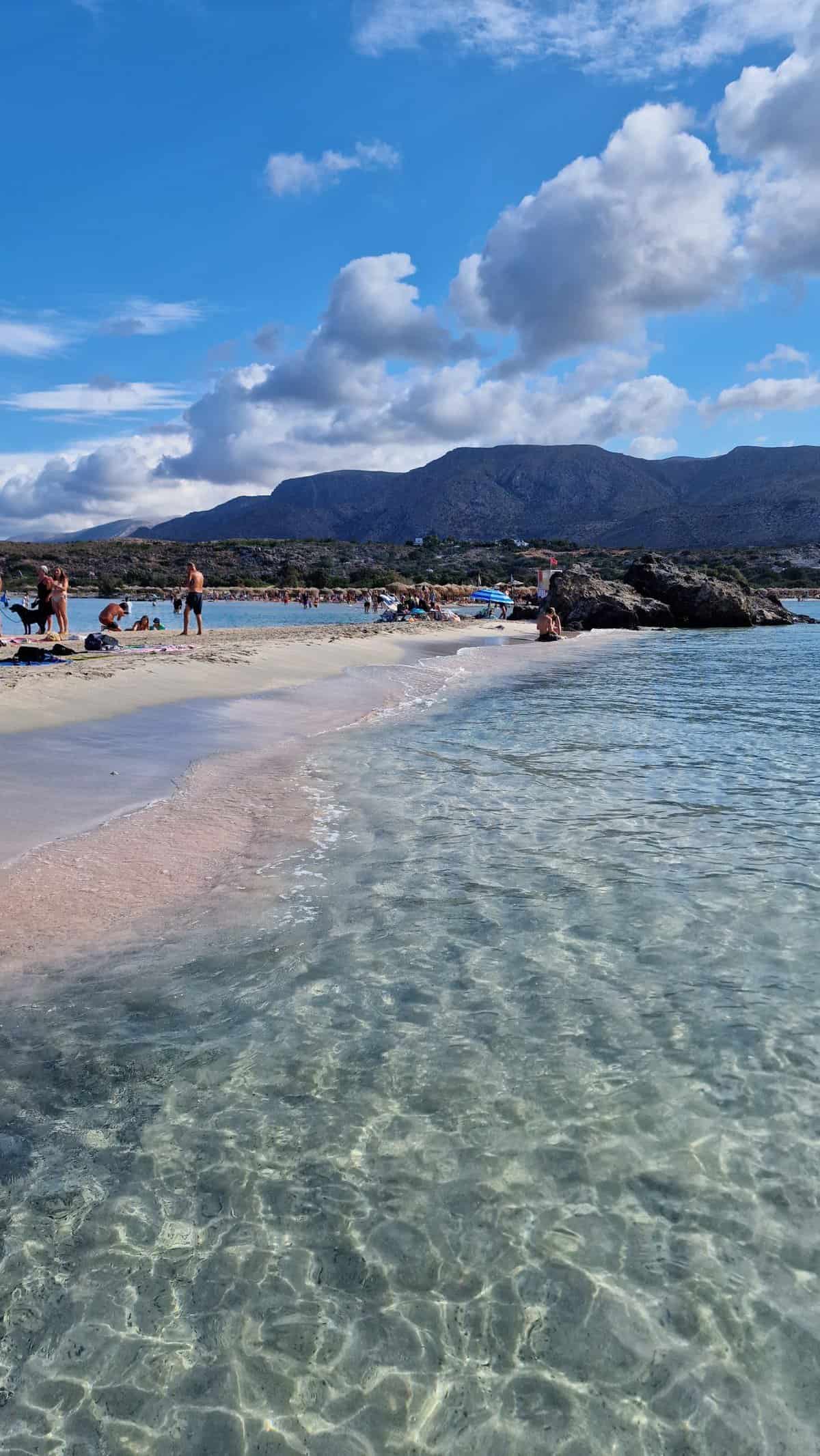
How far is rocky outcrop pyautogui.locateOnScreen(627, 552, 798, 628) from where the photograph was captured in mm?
52062

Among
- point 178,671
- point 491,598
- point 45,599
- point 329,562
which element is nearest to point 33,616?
point 45,599

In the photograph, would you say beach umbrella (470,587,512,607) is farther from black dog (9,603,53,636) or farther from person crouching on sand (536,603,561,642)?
black dog (9,603,53,636)

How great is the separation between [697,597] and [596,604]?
749cm

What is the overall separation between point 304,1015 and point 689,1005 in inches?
84.1

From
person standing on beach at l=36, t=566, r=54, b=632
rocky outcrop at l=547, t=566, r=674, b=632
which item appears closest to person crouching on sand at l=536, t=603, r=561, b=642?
rocky outcrop at l=547, t=566, r=674, b=632

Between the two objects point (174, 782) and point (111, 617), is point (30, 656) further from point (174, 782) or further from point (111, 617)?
point (174, 782)

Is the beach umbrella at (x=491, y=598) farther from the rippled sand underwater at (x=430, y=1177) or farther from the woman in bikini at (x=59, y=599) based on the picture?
the rippled sand underwater at (x=430, y=1177)

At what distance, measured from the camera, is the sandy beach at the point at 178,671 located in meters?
14.5

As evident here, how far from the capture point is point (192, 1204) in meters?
3.37

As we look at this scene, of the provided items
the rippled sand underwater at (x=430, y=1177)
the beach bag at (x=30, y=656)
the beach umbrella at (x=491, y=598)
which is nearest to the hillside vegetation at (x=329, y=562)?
the beach umbrella at (x=491, y=598)

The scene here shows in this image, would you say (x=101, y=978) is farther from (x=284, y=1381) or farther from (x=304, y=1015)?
(x=284, y=1381)

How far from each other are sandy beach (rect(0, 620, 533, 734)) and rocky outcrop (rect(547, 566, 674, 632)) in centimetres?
1520

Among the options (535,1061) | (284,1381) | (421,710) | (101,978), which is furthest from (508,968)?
(421,710)

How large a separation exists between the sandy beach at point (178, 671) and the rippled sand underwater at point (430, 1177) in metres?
8.73
